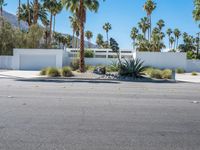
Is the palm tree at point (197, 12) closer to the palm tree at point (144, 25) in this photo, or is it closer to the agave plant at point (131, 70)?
the agave plant at point (131, 70)

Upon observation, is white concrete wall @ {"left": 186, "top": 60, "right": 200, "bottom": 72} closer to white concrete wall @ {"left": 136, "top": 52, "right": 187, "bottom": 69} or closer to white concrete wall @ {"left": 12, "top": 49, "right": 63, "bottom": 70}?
white concrete wall @ {"left": 136, "top": 52, "right": 187, "bottom": 69}

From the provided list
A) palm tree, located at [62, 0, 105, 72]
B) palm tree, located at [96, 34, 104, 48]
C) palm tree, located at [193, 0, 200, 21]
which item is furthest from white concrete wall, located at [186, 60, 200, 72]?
palm tree, located at [96, 34, 104, 48]

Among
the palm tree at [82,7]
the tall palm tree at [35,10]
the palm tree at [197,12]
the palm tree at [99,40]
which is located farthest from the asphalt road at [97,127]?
the palm tree at [99,40]

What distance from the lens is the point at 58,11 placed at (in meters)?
58.2

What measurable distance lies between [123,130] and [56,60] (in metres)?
39.6

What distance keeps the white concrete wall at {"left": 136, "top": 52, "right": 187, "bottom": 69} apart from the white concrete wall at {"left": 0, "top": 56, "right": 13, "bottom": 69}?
57.4 ft

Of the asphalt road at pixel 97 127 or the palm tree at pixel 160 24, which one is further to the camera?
the palm tree at pixel 160 24

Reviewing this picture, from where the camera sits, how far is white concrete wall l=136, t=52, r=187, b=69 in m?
47.7

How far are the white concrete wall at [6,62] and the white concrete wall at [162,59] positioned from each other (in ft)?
57.4

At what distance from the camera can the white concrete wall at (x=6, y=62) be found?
152 feet

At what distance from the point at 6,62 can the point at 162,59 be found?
21.6m

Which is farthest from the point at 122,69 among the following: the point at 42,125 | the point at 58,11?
the point at 58,11

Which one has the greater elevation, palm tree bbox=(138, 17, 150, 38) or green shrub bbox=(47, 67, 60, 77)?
palm tree bbox=(138, 17, 150, 38)

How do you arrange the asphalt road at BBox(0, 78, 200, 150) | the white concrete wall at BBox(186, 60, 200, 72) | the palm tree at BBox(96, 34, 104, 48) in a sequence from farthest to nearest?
the palm tree at BBox(96, 34, 104, 48)
the white concrete wall at BBox(186, 60, 200, 72)
the asphalt road at BBox(0, 78, 200, 150)
